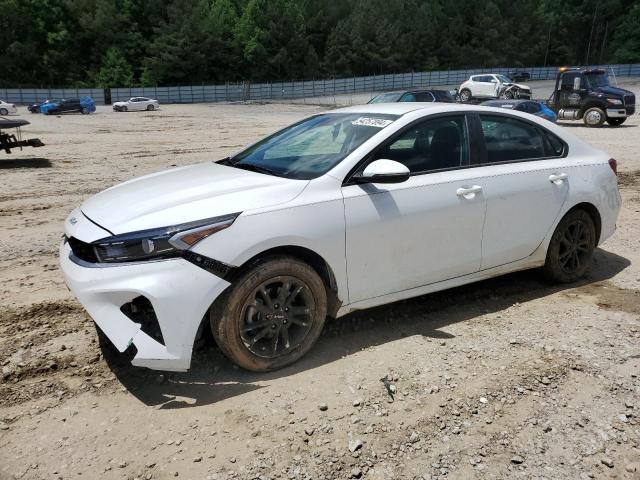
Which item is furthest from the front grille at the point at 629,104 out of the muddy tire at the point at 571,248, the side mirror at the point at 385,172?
the side mirror at the point at 385,172

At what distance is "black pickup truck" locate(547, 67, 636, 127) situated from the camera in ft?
69.3

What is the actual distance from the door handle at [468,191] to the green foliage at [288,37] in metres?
69.6

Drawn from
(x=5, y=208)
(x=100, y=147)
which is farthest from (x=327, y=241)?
(x=100, y=147)

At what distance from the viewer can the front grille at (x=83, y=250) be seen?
3.11m

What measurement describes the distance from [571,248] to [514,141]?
1.15 m

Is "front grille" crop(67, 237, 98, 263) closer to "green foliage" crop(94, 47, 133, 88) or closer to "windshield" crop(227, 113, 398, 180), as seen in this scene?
"windshield" crop(227, 113, 398, 180)

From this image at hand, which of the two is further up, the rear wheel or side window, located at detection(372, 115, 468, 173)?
side window, located at detection(372, 115, 468, 173)

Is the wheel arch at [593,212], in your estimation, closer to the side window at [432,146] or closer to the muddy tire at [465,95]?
the side window at [432,146]

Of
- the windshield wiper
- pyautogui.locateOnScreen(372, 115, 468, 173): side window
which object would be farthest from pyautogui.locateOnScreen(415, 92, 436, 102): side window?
the windshield wiper

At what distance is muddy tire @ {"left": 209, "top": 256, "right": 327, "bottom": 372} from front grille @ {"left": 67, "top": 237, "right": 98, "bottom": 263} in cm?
76

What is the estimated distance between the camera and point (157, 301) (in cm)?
289

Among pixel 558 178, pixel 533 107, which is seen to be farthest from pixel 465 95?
pixel 558 178

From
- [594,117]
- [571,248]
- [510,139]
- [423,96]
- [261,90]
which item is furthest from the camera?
[261,90]

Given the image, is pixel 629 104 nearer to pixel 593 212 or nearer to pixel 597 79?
pixel 597 79
